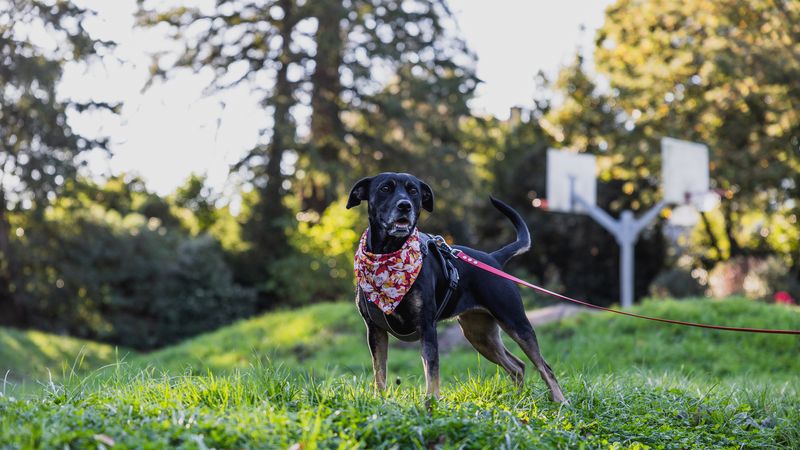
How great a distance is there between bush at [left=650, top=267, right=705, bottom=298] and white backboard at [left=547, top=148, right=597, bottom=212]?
442 centimetres

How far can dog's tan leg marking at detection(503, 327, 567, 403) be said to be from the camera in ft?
17.1

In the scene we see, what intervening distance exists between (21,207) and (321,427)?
17.3m

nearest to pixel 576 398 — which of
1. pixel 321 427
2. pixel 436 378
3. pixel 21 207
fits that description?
pixel 436 378

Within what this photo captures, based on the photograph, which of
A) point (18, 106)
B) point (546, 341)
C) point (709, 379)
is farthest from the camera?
point (18, 106)

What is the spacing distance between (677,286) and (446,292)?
61.4 feet

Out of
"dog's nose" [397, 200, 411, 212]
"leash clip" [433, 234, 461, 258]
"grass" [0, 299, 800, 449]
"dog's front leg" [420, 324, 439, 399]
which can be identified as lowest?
"grass" [0, 299, 800, 449]

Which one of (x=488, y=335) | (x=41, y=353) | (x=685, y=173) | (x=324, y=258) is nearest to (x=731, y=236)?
(x=685, y=173)

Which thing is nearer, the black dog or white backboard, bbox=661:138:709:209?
the black dog

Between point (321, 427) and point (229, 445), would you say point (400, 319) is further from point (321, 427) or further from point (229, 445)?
point (229, 445)

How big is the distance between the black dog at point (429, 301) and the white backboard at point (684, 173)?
13970 mm

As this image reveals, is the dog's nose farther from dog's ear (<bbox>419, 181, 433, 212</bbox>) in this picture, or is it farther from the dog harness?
dog's ear (<bbox>419, 181, 433, 212</bbox>)

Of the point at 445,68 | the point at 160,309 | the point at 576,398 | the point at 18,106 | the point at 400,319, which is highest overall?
the point at 445,68

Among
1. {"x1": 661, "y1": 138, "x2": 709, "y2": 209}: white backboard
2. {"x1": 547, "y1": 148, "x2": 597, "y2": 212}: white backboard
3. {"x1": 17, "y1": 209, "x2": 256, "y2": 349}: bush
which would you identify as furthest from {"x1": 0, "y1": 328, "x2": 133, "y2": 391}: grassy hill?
{"x1": 661, "y1": 138, "x2": 709, "y2": 209}: white backboard

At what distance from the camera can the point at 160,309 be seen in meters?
21.3
